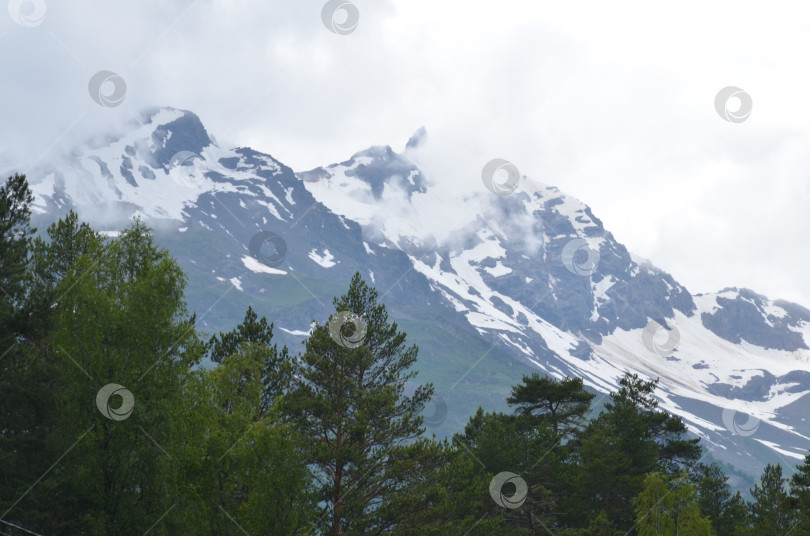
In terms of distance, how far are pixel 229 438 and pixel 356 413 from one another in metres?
8.61

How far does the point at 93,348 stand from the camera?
2402 centimetres

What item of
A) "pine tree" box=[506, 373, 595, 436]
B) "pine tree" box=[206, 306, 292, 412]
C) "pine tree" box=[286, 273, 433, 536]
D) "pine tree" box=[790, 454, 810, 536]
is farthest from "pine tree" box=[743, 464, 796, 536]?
"pine tree" box=[206, 306, 292, 412]

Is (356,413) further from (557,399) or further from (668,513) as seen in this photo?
(557,399)

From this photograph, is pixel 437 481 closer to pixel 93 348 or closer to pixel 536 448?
pixel 536 448

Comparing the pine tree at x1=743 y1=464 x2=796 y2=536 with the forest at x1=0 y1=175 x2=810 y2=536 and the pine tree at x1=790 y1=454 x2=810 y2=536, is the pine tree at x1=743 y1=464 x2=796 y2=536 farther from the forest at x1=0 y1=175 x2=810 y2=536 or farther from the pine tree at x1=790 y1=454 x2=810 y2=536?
the pine tree at x1=790 y1=454 x2=810 y2=536

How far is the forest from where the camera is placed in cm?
2300

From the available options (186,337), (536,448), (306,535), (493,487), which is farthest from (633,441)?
(186,337)

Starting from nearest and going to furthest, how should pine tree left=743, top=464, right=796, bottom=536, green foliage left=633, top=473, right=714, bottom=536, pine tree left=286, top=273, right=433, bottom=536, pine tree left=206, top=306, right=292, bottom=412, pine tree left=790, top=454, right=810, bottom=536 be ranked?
green foliage left=633, top=473, right=714, bottom=536
pine tree left=286, top=273, right=433, bottom=536
pine tree left=790, top=454, right=810, bottom=536
pine tree left=206, top=306, right=292, bottom=412
pine tree left=743, top=464, right=796, bottom=536

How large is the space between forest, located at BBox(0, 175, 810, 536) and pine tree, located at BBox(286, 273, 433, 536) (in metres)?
0.10

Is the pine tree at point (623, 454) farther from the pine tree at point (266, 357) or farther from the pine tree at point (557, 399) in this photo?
the pine tree at point (266, 357)

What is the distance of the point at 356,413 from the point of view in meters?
33.2

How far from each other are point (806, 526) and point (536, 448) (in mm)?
14219

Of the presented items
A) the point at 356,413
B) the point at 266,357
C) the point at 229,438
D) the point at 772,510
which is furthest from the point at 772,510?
the point at 229,438

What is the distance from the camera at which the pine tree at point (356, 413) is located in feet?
102
